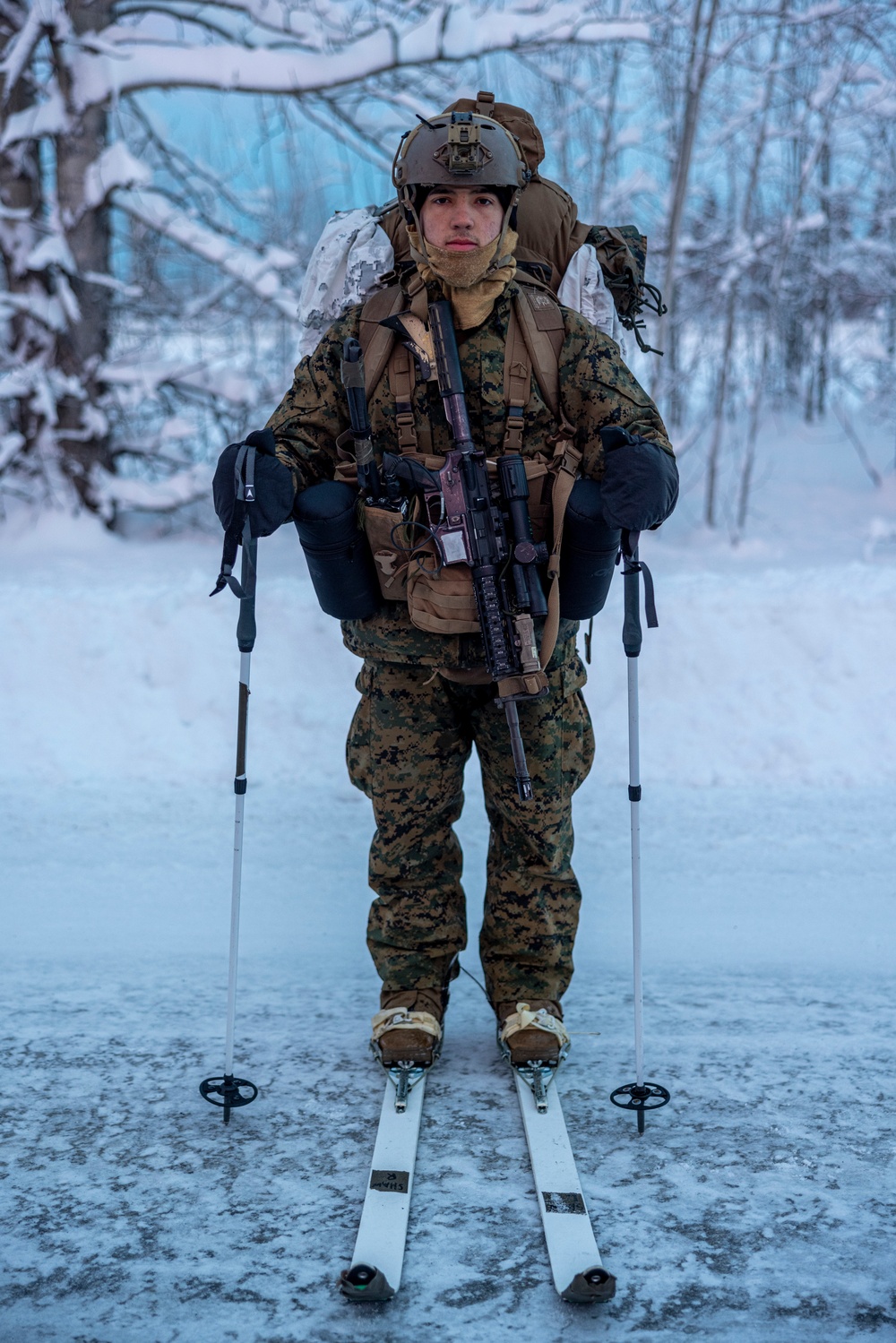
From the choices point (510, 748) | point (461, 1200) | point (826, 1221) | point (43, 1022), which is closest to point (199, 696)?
point (43, 1022)

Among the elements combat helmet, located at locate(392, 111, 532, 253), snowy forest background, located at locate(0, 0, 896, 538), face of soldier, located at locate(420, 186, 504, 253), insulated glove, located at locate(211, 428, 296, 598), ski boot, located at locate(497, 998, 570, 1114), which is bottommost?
ski boot, located at locate(497, 998, 570, 1114)

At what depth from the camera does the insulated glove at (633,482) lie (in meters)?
2.56

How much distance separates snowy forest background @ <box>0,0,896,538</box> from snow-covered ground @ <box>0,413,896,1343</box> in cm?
115

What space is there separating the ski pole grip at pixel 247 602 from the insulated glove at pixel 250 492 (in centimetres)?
3

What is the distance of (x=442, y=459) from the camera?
276 centimetres

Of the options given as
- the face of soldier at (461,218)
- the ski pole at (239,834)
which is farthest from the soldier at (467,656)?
the ski pole at (239,834)

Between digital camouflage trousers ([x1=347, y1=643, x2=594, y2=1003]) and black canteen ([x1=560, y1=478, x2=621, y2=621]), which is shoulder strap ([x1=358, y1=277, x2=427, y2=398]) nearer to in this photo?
black canteen ([x1=560, y1=478, x2=621, y2=621])

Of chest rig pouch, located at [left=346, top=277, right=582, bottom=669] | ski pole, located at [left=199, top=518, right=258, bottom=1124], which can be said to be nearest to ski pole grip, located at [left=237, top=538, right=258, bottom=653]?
ski pole, located at [left=199, top=518, right=258, bottom=1124]

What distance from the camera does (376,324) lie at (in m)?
2.80

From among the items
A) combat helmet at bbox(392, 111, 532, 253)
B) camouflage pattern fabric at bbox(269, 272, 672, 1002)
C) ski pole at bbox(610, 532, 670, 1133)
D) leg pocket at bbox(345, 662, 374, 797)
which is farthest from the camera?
leg pocket at bbox(345, 662, 374, 797)

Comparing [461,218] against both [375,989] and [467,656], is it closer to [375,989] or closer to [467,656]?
[467,656]

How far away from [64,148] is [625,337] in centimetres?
574

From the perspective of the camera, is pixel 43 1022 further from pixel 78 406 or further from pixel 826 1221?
pixel 78 406

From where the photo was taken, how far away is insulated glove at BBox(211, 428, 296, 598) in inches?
104
